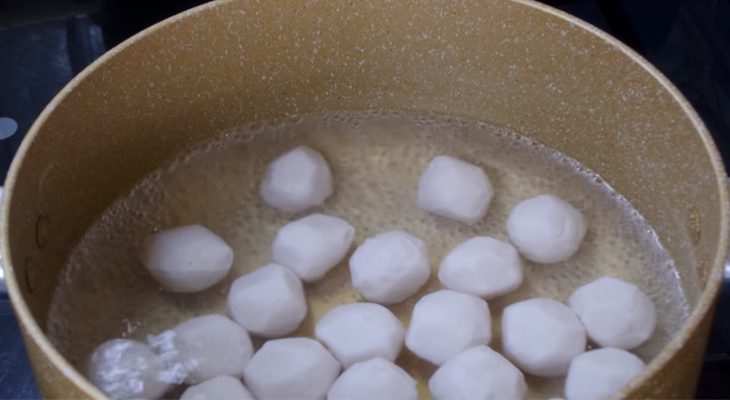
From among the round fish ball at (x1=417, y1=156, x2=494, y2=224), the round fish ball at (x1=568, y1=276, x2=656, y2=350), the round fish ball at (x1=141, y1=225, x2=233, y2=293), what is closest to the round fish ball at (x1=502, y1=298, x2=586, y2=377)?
the round fish ball at (x1=568, y1=276, x2=656, y2=350)

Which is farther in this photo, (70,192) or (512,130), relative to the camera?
(512,130)

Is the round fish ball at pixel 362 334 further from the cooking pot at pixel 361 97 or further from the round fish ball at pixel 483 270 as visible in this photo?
the cooking pot at pixel 361 97

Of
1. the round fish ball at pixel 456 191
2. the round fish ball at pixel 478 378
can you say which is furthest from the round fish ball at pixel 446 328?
the round fish ball at pixel 456 191

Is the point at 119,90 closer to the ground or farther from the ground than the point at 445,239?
farther from the ground

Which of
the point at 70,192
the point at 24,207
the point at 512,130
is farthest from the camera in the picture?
the point at 512,130

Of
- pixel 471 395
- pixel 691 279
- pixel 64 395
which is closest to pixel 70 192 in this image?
pixel 64 395

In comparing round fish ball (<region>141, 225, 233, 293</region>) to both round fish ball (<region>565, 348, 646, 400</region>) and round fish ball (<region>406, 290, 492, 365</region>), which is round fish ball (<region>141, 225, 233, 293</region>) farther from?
round fish ball (<region>565, 348, 646, 400</region>)

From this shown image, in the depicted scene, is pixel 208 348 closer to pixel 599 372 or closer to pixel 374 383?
pixel 374 383

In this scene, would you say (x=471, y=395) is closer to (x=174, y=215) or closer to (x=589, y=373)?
(x=589, y=373)
